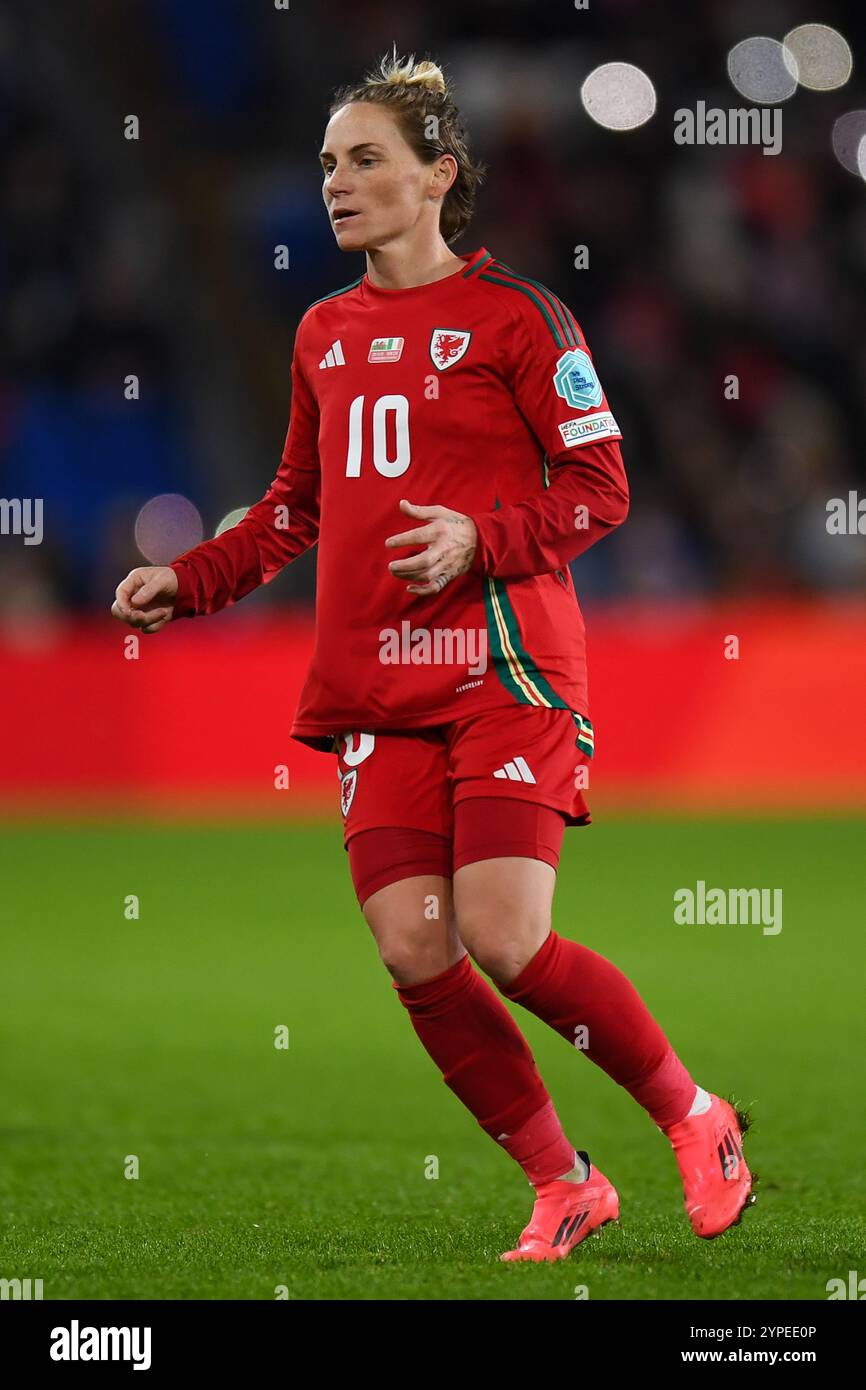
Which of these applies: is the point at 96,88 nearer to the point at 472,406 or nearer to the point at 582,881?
the point at 582,881

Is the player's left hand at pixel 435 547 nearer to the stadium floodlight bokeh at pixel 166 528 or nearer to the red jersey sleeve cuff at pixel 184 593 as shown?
the red jersey sleeve cuff at pixel 184 593

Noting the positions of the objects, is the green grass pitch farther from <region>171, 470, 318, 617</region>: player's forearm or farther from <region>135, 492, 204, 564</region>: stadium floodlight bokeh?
<region>135, 492, 204, 564</region>: stadium floodlight bokeh

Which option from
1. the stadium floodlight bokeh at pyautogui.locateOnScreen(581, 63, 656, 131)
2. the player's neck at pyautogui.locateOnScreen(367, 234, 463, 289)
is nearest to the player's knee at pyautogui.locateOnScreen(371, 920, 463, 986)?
the player's neck at pyautogui.locateOnScreen(367, 234, 463, 289)

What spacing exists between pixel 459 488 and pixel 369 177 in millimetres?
665

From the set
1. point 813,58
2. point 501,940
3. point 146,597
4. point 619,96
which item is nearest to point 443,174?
point 146,597

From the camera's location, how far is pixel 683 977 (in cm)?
763

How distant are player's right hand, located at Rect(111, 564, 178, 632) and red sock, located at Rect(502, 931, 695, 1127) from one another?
1.07 meters

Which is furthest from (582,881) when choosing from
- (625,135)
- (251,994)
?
(625,135)

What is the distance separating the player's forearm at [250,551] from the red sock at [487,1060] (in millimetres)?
933

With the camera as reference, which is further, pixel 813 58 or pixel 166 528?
pixel 813 58

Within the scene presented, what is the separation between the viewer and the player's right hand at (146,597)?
3969 millimetres

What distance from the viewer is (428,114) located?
394 cm

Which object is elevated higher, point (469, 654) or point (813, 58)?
point (813, 58)

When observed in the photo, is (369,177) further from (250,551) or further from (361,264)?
(361,264)
